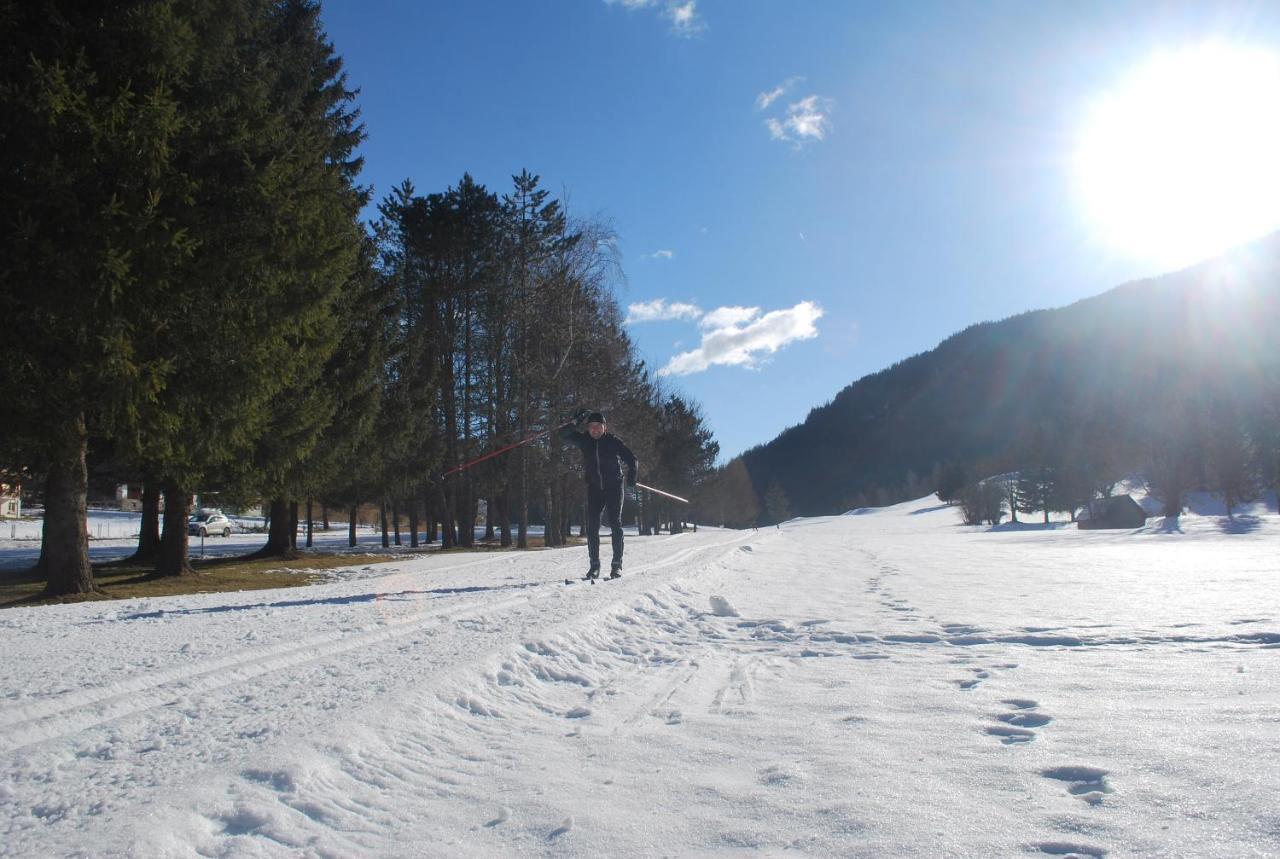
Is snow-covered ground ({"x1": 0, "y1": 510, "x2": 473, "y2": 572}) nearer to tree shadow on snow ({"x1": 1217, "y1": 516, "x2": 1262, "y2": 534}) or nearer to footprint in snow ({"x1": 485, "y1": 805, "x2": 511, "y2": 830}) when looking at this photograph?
footprint in snow ({"x1": 485, "y1": 805, "x2": 511, "y2": 830})

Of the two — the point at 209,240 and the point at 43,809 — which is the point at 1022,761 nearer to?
the point at 43,809

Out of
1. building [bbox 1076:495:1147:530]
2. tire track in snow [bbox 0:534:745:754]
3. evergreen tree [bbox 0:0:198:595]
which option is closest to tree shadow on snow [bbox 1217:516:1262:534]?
building [bbox 1076:495:1147:530]

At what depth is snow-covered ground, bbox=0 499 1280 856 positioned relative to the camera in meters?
1.90

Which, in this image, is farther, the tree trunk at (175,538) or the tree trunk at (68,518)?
the tree trunk at (175,538)

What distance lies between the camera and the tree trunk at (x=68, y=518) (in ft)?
28.5

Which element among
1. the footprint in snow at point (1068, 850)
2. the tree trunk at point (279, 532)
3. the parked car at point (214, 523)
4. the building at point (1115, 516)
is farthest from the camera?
the building at point (1115, 516)

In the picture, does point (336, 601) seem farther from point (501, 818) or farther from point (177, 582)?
point (177, 582)

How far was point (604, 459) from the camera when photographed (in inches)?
346

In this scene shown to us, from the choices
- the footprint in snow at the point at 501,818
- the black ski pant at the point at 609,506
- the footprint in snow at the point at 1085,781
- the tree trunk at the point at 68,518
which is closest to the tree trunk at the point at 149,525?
the tree trunk at the point at 68,518

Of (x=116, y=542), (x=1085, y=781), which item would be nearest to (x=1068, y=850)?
(x=1085, y=781)

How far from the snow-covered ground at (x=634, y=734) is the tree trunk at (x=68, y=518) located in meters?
4.36

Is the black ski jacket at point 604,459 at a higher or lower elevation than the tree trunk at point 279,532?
higher

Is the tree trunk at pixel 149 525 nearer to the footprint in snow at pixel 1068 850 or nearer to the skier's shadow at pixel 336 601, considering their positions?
the skier's shadow at pixel 336 601

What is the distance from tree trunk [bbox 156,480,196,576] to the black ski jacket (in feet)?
26.6
